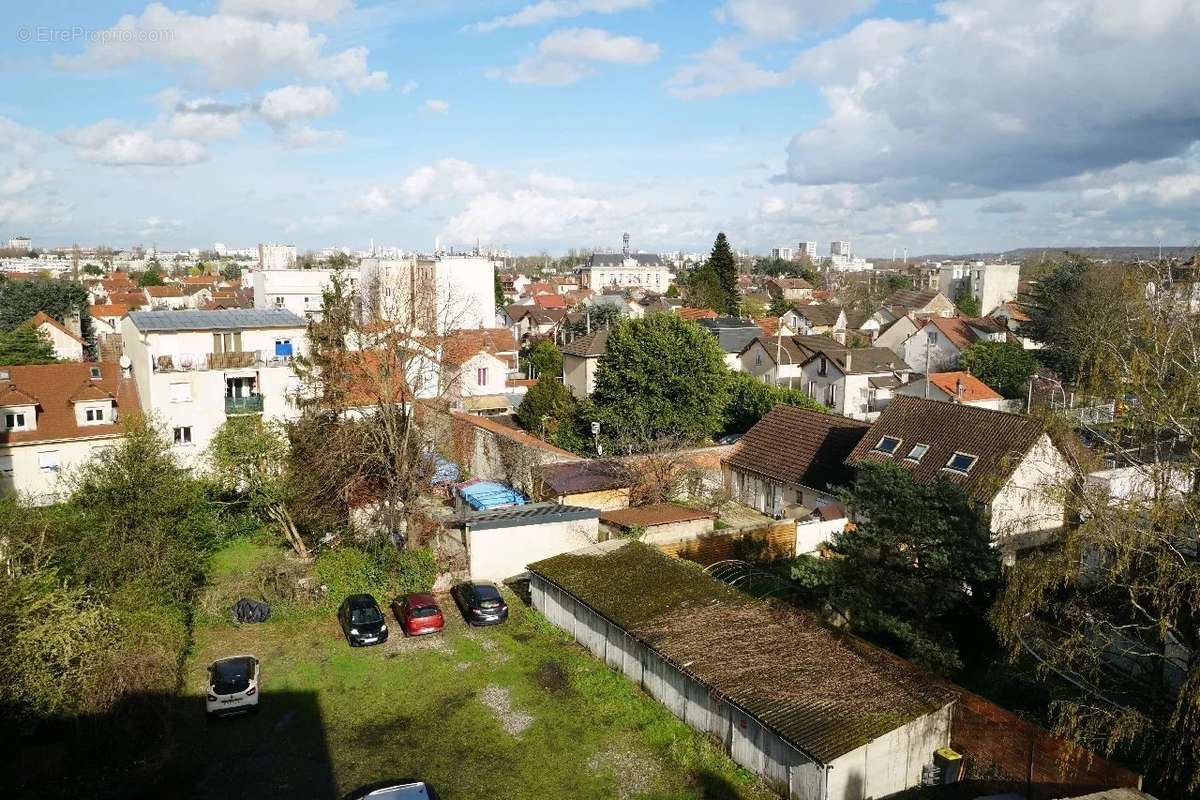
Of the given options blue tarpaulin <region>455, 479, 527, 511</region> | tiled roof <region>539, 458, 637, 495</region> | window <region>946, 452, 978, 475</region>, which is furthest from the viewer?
tiled roof <region>539, 458, 637, 495</region>

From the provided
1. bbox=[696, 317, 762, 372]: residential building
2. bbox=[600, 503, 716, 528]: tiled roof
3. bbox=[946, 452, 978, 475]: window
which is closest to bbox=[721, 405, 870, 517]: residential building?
bbox=[946, 452, 978, 475]: window

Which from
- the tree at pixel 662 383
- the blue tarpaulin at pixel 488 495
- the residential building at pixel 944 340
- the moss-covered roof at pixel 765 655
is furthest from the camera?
the residential building at pixel 944 340

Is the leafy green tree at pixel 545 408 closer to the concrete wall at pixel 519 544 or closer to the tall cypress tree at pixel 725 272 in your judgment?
the concrete wall at pixel 519 544

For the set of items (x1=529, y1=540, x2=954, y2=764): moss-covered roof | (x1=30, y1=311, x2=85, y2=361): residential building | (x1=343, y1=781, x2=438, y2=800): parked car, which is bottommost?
(x1=343, y1=781, x2=438, y2=800): parked car

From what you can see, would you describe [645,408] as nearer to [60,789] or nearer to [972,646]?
[972,646]

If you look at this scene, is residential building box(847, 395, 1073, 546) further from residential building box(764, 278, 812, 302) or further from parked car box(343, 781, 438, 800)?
residential building box(764, 278, 812, 302)

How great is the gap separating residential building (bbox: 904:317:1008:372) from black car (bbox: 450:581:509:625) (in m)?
46.2

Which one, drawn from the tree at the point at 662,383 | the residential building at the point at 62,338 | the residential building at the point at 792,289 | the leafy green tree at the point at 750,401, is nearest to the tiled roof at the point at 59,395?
the tree at the point at 662,383

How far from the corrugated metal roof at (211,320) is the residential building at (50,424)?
332 centimetres

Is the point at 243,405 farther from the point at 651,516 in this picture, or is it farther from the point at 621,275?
the point at 621,275

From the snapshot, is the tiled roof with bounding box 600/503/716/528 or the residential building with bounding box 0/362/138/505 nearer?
the tiled roof with bounding box 600/503/716/528

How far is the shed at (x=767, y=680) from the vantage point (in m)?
13.9

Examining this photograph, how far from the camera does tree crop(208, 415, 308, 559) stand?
1089 inches


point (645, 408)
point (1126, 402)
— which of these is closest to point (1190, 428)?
point (1126, 402)
